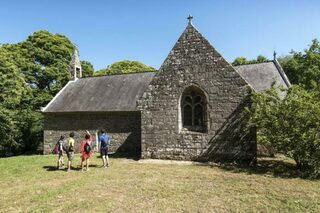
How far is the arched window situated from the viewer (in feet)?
38.9

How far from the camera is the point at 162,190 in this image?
23.4 feet

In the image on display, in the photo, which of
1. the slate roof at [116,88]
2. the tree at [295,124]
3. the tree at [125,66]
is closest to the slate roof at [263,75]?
the slate roof at [116,88]

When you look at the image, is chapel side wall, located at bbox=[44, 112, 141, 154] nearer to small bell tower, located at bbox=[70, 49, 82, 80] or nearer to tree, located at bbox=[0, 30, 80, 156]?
tree, located at bbox=[0, 30, 80, 156]

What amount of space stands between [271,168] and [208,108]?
3.68m

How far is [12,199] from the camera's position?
22.4 ft

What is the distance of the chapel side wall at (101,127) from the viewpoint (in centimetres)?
1644

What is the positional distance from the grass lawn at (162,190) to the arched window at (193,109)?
2.50 metres

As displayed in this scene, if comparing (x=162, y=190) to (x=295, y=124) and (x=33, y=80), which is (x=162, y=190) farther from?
(x=33, y=80)

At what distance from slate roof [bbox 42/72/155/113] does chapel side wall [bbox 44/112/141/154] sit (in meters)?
0.50

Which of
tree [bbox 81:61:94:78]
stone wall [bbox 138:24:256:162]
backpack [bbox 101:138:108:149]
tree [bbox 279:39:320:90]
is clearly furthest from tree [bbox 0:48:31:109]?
tree [bbox 279:39:320:90]

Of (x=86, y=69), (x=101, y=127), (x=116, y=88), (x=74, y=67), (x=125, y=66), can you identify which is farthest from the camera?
(x=125, y=66)

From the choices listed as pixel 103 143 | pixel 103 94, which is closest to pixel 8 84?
pixel 103 94

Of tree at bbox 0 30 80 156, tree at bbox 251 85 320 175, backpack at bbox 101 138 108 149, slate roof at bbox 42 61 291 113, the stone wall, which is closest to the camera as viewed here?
tree at bbox 251 85 320 175

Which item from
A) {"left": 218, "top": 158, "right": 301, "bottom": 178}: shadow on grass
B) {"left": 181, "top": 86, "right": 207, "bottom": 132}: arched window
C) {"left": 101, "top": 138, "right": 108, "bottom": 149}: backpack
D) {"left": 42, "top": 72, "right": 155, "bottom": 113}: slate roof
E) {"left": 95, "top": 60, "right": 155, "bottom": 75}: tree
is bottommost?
{"left": 218, "top": 158, "right": 301, "bottom": 178}: shadow on grass
